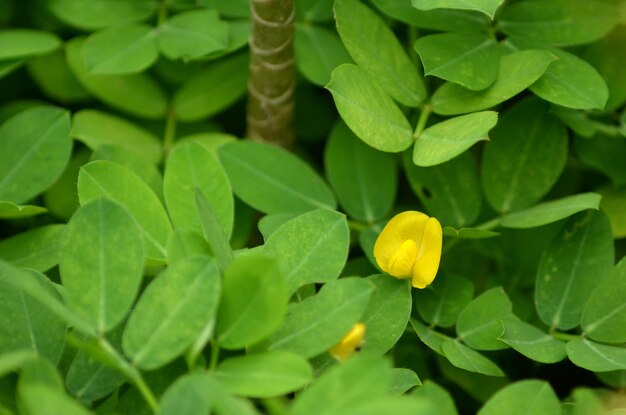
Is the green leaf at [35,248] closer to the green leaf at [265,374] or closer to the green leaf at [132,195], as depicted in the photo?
the green leaf at [132,195]

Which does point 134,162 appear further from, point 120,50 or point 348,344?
point 348,344

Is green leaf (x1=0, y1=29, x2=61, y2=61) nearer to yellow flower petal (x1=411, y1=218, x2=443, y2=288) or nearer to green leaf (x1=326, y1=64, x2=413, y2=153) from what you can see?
green leaf (x1=326, y1=64, x2=413, y2=153)

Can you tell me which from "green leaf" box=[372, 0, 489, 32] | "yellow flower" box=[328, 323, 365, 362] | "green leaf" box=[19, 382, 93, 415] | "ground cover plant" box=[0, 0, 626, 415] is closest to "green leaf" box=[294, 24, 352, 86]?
"ground cover plant" box=[0, 0, 626, 415]

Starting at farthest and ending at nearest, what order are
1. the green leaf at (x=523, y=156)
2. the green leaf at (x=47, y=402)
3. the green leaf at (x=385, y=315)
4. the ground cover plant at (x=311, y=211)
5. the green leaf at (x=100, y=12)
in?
the green leaf at (x=100, y=12) < the green leaf at (x=523, y=156) < the green leaf at (x=385, y=315) < the ground cover plant at (x=311, y=211) < the green leaf at (x=47, y=402)

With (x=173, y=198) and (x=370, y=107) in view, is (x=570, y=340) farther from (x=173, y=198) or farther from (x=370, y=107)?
(x=173, y=198)

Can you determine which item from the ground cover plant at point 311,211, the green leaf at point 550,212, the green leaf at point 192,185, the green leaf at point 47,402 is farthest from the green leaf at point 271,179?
the green leaf at point 47,402

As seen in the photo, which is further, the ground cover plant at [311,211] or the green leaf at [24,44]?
the green leaf at [24,44]
